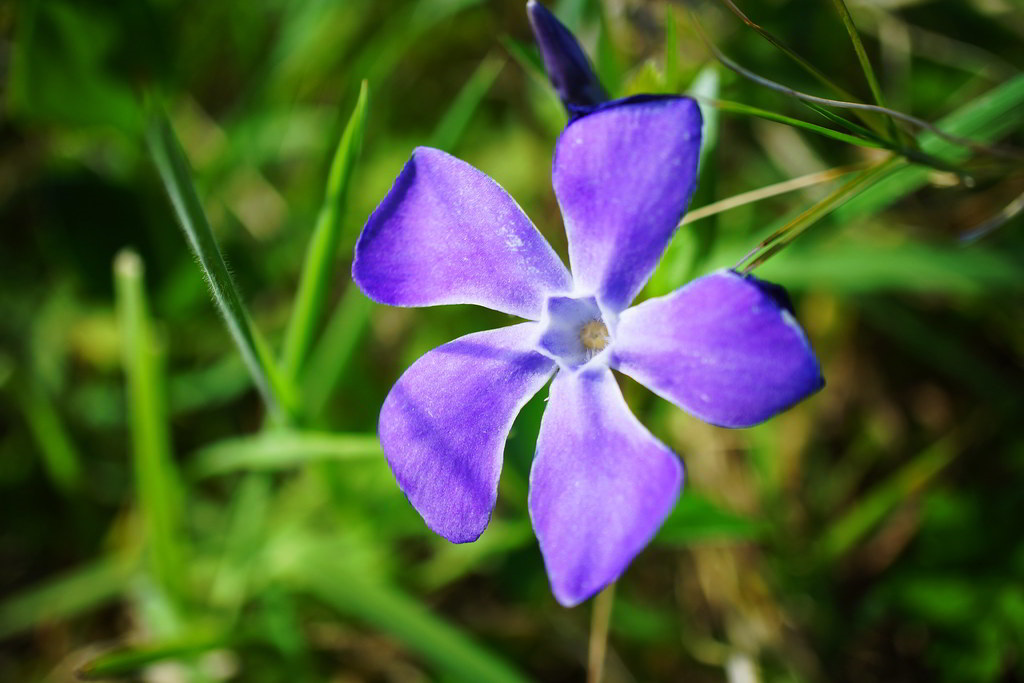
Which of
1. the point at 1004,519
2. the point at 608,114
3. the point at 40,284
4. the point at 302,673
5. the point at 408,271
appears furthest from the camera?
the point at 40,284

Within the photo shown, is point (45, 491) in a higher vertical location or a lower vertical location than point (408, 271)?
lower

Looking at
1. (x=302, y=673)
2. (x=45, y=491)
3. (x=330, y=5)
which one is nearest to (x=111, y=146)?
(x=330, y=5)

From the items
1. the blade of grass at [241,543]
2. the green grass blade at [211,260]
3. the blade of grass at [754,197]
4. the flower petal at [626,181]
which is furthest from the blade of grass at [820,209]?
the blade of grass at [241,543]

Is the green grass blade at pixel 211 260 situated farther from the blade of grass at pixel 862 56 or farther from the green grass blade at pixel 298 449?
the blade of grass at pixel 862 56

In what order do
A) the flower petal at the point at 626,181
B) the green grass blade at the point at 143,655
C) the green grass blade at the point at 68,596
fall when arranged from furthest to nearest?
the green grass blade at the point at 68,596, the green grass blade at the point at 143,655, the flower petal at the point at 626,181

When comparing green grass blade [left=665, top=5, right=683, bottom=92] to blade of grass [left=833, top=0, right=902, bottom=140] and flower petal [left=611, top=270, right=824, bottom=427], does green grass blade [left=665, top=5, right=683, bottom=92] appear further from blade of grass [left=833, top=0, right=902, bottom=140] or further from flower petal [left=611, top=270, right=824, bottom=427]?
flower petal [left=611, top=270, right=824, bottom=427]

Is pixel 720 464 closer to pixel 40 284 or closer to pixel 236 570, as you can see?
pixel 236 570
